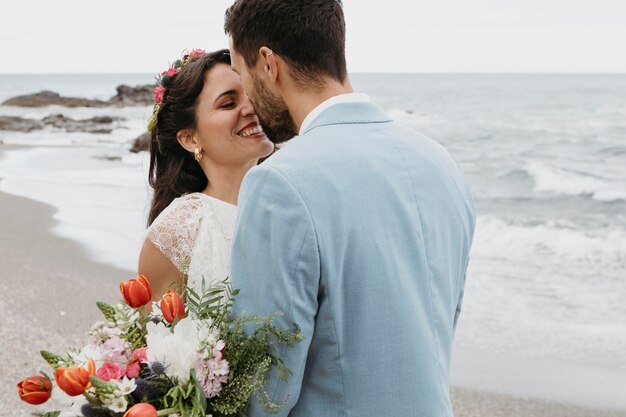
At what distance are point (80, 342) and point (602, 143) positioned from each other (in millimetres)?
24585

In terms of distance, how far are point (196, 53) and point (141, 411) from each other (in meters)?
1.96

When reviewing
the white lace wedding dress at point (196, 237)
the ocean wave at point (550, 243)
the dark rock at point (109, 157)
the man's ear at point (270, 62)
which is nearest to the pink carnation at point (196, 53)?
the white lace wedding dress at point (196, 237)

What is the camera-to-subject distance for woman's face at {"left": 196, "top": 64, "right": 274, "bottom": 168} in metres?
3.24

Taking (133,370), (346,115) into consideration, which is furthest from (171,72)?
(133,370)

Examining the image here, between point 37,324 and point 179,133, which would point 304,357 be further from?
point 37,324

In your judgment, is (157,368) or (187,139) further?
(187,139)

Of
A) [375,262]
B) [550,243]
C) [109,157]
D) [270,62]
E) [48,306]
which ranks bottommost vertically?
[109,157]

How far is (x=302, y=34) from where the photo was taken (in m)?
2.23

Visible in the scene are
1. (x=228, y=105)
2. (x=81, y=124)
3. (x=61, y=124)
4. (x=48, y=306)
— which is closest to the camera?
(x=228, y=105)

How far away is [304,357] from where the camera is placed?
80.7 inches

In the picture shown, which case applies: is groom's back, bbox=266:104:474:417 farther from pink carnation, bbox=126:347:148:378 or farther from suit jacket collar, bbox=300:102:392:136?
pink carnation, bbox=126:347:148:378

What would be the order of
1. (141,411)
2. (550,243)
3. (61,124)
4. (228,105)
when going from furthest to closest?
(61,124)
(550,243)
(228,105)
(141,411)

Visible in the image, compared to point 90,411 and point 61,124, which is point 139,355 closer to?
point 90,411

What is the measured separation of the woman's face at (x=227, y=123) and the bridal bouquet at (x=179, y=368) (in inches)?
47.9
